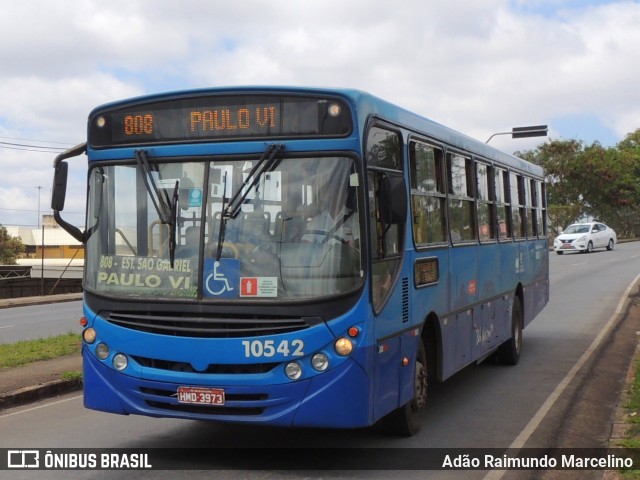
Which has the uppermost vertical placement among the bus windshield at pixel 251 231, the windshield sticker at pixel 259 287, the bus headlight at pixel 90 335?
the bus windshield at pixel 251 231

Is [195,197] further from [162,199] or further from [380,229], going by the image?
[380,229]

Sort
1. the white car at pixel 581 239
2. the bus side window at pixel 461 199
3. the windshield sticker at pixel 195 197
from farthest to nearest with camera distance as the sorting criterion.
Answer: the white car at pixel 581 239
the bus side window at pixel 461 199
the windshield sticker at pixel 195 197

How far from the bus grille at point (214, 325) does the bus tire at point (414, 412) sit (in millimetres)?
1689

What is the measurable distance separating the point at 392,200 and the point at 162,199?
68.7 inches

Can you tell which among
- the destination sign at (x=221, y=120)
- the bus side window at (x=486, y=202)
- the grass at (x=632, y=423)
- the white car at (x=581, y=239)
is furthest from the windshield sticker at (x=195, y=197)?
the white car at (x=581, y=239)

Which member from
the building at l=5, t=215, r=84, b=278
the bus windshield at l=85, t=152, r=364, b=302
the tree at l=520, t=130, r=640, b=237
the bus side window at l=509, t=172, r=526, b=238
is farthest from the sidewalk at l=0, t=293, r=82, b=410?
the building at l=5, t=215, r=84, b=278

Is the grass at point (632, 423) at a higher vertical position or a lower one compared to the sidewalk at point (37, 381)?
lower

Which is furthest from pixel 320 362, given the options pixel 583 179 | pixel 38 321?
pixel 583 179

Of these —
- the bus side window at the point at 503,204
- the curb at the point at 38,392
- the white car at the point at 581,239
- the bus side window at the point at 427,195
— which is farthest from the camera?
the white car at the point at 581,239

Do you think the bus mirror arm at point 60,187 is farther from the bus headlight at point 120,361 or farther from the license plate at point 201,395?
the license plate at point 201,395

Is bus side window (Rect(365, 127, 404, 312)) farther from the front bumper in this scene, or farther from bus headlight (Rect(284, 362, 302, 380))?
bus headlight (Rect(284, 362, 302, 380))

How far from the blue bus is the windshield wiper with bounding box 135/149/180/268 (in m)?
0.01

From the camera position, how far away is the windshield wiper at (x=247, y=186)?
660 cm

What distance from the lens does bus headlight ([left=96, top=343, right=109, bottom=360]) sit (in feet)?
22.8
